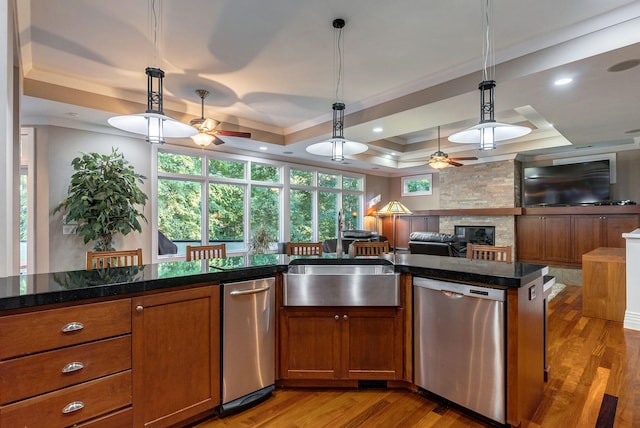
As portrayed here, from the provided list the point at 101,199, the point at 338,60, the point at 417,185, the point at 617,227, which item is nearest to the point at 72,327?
the point at 338,60

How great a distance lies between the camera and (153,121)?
2.19m

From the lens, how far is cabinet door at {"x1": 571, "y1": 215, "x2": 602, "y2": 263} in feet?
20.2

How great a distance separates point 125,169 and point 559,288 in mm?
7612

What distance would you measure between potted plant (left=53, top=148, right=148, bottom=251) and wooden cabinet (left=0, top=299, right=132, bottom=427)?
3.14 m

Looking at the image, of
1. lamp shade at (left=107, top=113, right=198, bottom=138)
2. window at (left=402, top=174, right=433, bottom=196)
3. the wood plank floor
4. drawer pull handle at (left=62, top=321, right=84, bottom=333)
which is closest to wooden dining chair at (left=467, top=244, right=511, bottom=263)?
the wood plank floor

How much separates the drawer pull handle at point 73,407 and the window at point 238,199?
13.9 feet

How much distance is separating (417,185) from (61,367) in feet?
29.9

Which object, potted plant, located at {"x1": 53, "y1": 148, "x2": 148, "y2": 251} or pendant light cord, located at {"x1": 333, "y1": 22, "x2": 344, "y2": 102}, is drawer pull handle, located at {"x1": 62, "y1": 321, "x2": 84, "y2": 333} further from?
potted plant, located at {"x1": 53, "y1": 148, "x2": 148, "y2": 251}

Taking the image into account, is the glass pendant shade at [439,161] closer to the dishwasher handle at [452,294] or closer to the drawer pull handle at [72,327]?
the dishwasher handle at [452,294]

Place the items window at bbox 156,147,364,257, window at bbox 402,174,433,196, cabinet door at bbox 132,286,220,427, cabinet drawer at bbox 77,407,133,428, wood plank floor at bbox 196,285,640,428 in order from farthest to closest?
window at bbox 402,174,433,196
window at bbox 156,147,364,257
wood plank floor at bbox 196,285,640,428
cabinet door at bbox 132,286,220,427
cabinet drawer at bbox 77,407,133,428

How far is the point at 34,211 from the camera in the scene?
4.26m

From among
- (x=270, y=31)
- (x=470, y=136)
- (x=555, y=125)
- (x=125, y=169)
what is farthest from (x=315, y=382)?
(x=555, y=125)

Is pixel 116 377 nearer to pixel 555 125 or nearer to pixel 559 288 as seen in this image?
pixel 555 125

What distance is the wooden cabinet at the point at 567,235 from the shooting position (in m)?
5.96
